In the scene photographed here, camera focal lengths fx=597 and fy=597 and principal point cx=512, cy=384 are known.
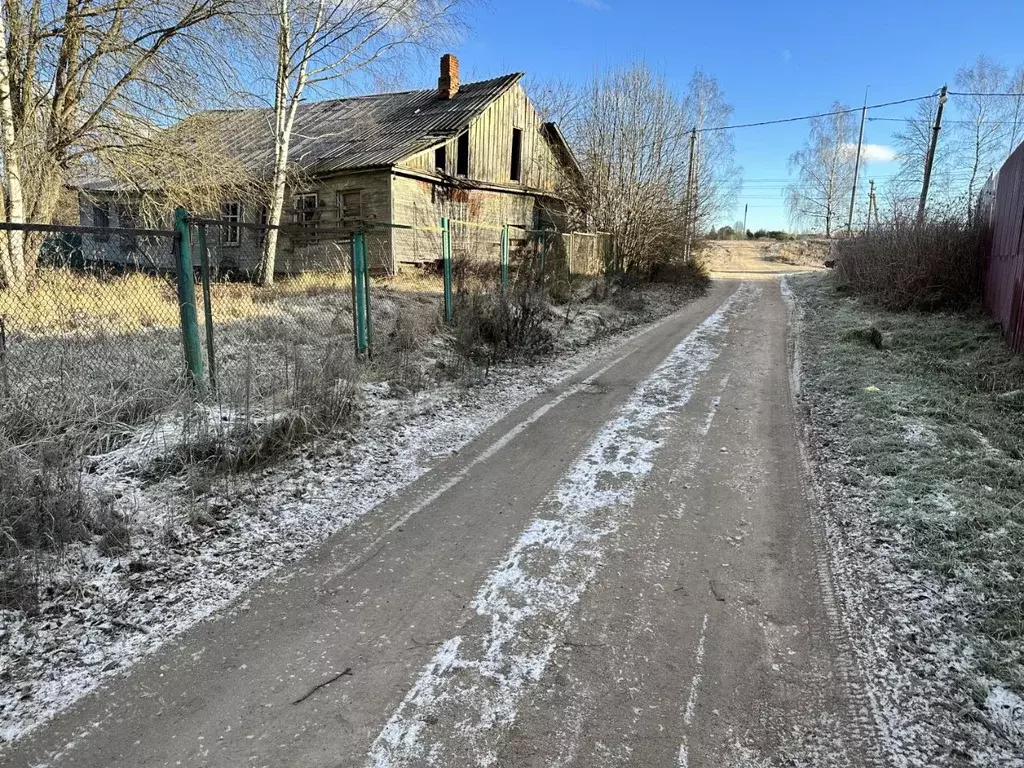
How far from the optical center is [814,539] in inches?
141

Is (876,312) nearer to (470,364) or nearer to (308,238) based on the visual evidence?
(470,364)

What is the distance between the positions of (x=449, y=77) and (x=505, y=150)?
10.5 feet

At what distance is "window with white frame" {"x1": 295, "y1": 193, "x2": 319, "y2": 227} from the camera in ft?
64.7

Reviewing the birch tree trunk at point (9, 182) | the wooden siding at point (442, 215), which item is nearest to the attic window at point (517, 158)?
the wooden siding at point (442, 215)

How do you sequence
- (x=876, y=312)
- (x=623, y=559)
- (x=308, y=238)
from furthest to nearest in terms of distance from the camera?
(x=308, y=238) < (x=876, y=312) < (x=623, y=559)

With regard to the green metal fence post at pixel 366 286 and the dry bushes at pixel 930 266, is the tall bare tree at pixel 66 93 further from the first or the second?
the dry bushes at pixel 930 266

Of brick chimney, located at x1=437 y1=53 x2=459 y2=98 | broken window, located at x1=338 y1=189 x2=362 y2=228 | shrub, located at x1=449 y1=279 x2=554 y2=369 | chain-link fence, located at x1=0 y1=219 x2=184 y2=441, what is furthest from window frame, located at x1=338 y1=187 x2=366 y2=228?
shrub, located at x1=449 y1=279 x2=554 y2=369

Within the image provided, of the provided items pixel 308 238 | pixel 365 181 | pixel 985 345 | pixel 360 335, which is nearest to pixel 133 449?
pixel 360 335

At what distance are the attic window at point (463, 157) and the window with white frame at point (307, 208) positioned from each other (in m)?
4.82

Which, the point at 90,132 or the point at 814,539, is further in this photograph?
the point at 90,132

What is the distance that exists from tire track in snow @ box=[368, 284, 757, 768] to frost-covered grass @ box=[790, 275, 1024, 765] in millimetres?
1311

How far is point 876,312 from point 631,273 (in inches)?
328

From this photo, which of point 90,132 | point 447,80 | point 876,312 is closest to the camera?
point 90,132

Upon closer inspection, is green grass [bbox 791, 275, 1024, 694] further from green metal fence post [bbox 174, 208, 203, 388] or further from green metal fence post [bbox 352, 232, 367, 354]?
green metal fence post [bbox 174, 208, 203, 388]
